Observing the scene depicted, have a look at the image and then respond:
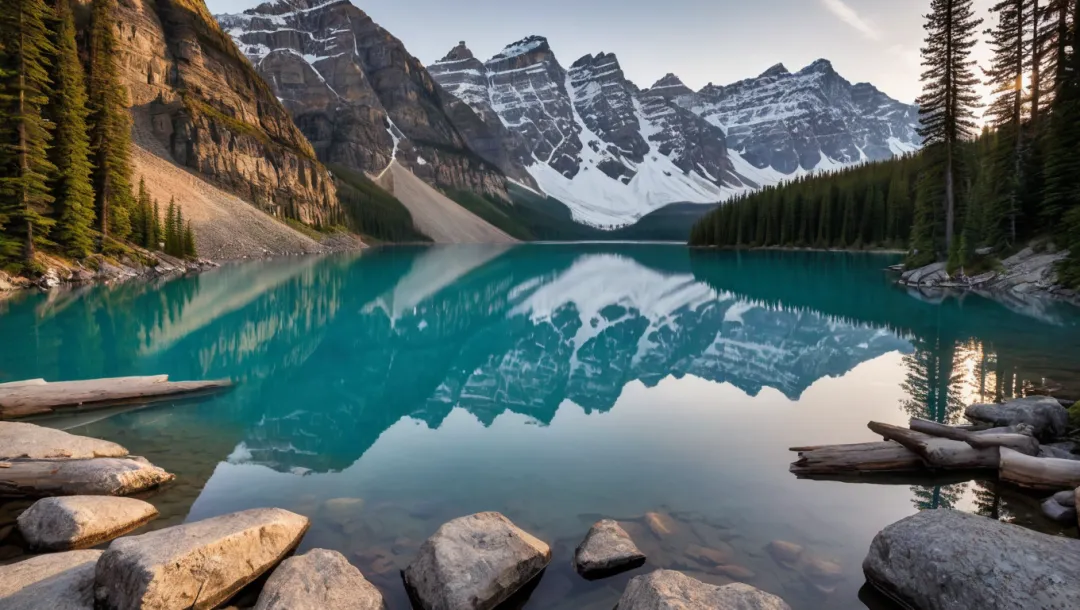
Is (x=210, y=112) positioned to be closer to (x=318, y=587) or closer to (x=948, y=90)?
(x=948, y=90)

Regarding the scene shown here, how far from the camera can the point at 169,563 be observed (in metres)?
5.66

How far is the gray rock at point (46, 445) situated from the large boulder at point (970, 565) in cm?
1222

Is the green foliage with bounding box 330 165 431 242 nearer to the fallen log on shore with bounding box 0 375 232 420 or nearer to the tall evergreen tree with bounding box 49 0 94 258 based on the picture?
the tall evergreen tree with bounding box 49 0 94 258

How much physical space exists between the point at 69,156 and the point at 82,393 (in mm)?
39859

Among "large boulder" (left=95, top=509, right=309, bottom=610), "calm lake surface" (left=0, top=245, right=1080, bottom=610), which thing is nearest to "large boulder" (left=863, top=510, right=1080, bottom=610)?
"calm lake surface" (left=0, top=245, right=1080, bottom=610)

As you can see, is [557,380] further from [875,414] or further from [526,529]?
[526,529]

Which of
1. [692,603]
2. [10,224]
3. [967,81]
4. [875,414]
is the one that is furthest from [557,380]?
[967,81]

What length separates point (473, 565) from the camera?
636cm

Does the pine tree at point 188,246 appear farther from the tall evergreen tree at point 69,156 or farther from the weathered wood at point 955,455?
the weathered wood at point 955,455

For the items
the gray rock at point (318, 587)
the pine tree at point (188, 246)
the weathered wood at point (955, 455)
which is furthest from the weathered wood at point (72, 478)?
the pine tree at point (188, 246)

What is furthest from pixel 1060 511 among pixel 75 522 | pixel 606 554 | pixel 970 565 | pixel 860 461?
pixel 75 522

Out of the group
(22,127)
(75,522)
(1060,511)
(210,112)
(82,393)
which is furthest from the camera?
(210,112)

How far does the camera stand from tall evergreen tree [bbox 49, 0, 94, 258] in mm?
41875

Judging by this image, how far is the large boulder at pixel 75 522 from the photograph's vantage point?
7250mm
